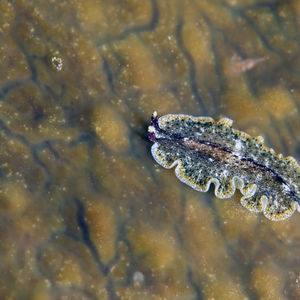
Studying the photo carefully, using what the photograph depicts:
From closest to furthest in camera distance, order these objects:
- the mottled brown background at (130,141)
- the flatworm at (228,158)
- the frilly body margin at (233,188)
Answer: the mottled brown background at (130,141) → the frilly body margin at (233,188) → the flatworm at (228,158)

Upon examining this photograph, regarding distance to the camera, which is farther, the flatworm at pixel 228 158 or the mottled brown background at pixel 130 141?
the flatworm at pixel 228 158

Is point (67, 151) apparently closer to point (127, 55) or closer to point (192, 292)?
point (127, 55)

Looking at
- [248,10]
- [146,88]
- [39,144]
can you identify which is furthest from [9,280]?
[248,10]

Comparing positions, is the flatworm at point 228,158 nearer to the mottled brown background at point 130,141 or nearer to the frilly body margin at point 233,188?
the frilly body margin at point 233,188

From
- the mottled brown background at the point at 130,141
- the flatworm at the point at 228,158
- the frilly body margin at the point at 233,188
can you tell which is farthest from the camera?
the flatworm at the point at 228,158

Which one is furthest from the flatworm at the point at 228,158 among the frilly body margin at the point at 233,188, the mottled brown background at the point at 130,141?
the mottled brown background at the point at 130,141

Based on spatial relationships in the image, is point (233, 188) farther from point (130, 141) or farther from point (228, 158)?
point (130, 141)
